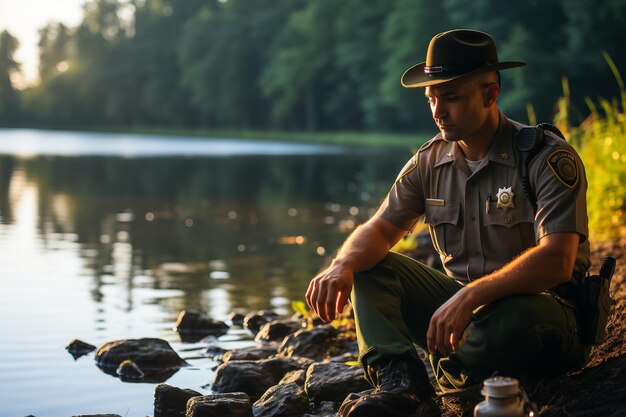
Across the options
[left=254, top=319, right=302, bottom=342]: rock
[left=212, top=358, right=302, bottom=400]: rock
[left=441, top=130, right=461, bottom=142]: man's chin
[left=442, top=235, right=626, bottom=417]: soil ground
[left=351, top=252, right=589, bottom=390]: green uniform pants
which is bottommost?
[left=254, top=319, right=302, bottom=342]: rock

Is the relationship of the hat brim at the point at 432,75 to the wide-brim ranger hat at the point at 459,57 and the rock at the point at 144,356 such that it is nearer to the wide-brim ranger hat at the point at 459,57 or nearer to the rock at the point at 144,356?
the wide-brim ranger hat at the point at 459,57

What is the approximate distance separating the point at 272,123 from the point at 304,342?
73.1 metres

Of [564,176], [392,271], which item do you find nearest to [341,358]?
[392,271]

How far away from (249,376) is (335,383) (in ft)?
1.73

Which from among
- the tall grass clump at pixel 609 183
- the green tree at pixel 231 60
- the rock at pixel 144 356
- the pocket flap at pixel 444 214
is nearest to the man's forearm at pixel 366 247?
the pocket flap at pixel 444 214

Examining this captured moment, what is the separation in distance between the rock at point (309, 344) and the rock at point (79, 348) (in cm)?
A: 109

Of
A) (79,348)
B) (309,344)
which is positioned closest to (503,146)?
(309,344)

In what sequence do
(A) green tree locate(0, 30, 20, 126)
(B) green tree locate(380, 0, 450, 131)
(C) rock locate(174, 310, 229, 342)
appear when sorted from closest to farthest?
(C) rock locate(174, 310, 229, 342) < (B) green tree locate(380, 0, 450, 131) < (A) green tree locate(0, 30, 20, 126)

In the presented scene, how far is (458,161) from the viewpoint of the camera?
385 centimetres

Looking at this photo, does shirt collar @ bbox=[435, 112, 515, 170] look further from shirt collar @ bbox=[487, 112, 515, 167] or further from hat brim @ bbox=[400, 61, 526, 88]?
hat brim @ bbox=[400, 61, 526, 88]

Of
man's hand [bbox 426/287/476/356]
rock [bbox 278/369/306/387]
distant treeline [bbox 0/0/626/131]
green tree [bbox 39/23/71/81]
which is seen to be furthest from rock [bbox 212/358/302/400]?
green tree [bbox 39/23/71/81]

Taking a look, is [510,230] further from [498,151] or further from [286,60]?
[286,60]

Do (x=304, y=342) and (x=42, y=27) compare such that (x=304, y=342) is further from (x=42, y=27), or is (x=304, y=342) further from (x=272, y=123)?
(x=42, y=27)

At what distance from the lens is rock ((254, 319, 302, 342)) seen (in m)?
6.44
